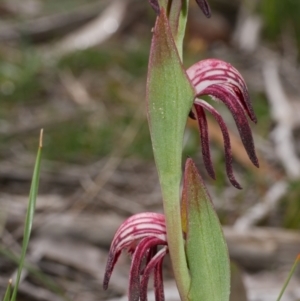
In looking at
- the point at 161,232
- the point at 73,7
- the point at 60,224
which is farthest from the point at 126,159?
the point at 73,7

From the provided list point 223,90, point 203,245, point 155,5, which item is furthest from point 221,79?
point 203,245

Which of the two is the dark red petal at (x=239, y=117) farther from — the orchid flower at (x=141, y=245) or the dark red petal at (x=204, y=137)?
the orchid flower at (x=141, y=245)

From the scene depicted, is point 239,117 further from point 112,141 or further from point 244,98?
point 112,141

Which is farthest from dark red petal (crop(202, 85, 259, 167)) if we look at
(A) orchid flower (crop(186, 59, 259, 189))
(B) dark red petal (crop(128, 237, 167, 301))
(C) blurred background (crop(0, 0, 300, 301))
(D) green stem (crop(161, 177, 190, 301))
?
(C) blurred background (crop(0, 0, 300, 301))

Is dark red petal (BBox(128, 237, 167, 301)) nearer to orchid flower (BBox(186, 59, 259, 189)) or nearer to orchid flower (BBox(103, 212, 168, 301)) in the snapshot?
orchid flower (BBox(103, 212, 168, 301))

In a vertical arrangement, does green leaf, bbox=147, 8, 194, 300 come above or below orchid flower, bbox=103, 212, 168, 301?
above

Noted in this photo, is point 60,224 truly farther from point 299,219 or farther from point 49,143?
point 49,143

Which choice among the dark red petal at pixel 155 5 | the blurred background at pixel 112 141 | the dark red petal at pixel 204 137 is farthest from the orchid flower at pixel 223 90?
the blurred background at pixel 112 141
